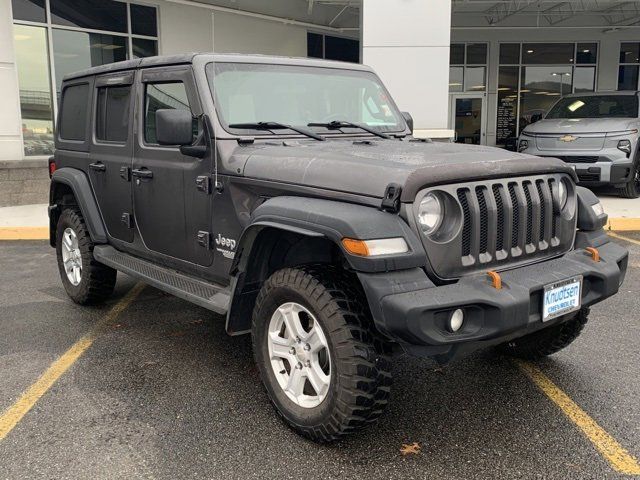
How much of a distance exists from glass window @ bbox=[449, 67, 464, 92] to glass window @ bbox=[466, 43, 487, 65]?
1.23 ft

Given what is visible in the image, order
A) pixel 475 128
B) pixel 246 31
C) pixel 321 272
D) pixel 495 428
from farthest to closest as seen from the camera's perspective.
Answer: pixel 475 128 < pixel 246 31 < pixel 495 428 < pixel 321 272

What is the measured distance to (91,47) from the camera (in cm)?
1364

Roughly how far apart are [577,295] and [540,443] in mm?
761

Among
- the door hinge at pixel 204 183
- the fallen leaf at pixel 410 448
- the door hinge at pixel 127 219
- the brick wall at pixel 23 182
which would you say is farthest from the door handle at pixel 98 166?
the brick wall at pixel 23 182

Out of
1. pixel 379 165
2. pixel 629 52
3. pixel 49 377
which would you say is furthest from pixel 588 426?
pixel 629 52

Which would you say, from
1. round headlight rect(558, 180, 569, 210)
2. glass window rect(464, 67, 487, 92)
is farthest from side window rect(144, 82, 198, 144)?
glass window rect(464, 67, 487, 92)

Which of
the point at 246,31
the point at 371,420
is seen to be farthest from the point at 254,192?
the point at 246,31

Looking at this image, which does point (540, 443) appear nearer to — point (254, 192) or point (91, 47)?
point (254, 192)

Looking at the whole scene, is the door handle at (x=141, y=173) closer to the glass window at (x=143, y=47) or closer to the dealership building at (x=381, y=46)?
the dealership building at (x=381, y=46)

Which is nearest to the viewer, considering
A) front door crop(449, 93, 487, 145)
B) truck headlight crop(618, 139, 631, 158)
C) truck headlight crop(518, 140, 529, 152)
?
truck headlight crop(618, 139, 631, 158)

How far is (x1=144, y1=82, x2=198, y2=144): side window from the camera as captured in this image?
13.3 ft

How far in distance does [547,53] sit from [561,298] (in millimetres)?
19408

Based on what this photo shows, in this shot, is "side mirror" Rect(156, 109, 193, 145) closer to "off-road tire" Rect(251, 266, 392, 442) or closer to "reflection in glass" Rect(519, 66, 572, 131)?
"off-road tire" Rect(251, 266, 392, 442)

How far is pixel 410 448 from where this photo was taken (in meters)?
3.07
